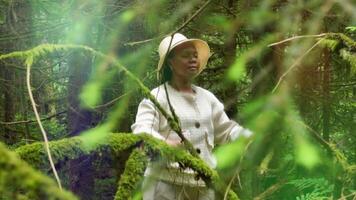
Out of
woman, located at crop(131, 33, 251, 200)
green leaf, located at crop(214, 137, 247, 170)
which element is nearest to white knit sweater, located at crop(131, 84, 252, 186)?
woman, located at crop(131, 33, 251, 200)

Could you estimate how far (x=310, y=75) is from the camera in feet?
13.5

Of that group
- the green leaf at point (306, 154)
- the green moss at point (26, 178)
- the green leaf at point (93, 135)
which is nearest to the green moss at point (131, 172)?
the green leaf at point (93, 135)

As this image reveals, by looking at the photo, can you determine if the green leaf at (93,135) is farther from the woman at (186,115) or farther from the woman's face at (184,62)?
the woman's face at (184,62)

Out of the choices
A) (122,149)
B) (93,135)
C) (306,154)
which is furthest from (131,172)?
(306,154)

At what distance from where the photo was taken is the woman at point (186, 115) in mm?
3352

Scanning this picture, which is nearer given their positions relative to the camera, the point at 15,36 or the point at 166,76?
the point at 166,76

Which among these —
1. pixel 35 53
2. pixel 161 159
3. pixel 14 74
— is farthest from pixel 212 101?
pixel 14 74

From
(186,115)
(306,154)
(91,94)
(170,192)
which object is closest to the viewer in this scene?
(306,154)

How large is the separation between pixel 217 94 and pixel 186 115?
2.08m

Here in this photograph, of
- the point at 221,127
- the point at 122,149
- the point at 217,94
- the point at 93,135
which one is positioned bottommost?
the point at 217,94

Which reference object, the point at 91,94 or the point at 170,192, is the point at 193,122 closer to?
the point at 170,192

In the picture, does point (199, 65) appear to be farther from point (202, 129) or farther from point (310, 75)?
point (310, 75)

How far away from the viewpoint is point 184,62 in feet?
12.1

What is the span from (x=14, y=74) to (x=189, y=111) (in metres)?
4.75
